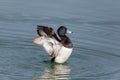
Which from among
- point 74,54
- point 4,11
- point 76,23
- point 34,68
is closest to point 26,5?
point 4,11

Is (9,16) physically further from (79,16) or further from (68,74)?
(68,74)

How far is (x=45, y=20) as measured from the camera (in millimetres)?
18625

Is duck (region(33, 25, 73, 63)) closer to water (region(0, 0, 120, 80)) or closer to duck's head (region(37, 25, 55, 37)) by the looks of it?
duck's head (region(37, 25, 55, 37))

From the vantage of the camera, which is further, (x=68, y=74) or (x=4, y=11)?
(x=4, y=11)

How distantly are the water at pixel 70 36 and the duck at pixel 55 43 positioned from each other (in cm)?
22

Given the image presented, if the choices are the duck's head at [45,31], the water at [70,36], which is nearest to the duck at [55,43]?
the duck's head at [45,31]

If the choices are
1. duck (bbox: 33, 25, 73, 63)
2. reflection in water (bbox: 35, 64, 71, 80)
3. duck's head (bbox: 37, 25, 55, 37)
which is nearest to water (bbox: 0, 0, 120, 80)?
reflection in water (bbox: 35, 64, 71, 80)

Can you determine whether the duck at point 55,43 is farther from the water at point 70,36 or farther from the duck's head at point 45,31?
the water at point 70,36

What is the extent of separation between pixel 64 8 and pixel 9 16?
6.31 ft

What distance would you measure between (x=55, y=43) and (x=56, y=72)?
936 mm

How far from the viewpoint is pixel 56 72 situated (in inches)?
555

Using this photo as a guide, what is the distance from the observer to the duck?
1456 centimetres

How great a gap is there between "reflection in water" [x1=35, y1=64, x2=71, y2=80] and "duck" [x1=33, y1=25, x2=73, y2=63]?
23 cm

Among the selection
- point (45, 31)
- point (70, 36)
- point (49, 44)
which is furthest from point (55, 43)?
point (70, 36)
